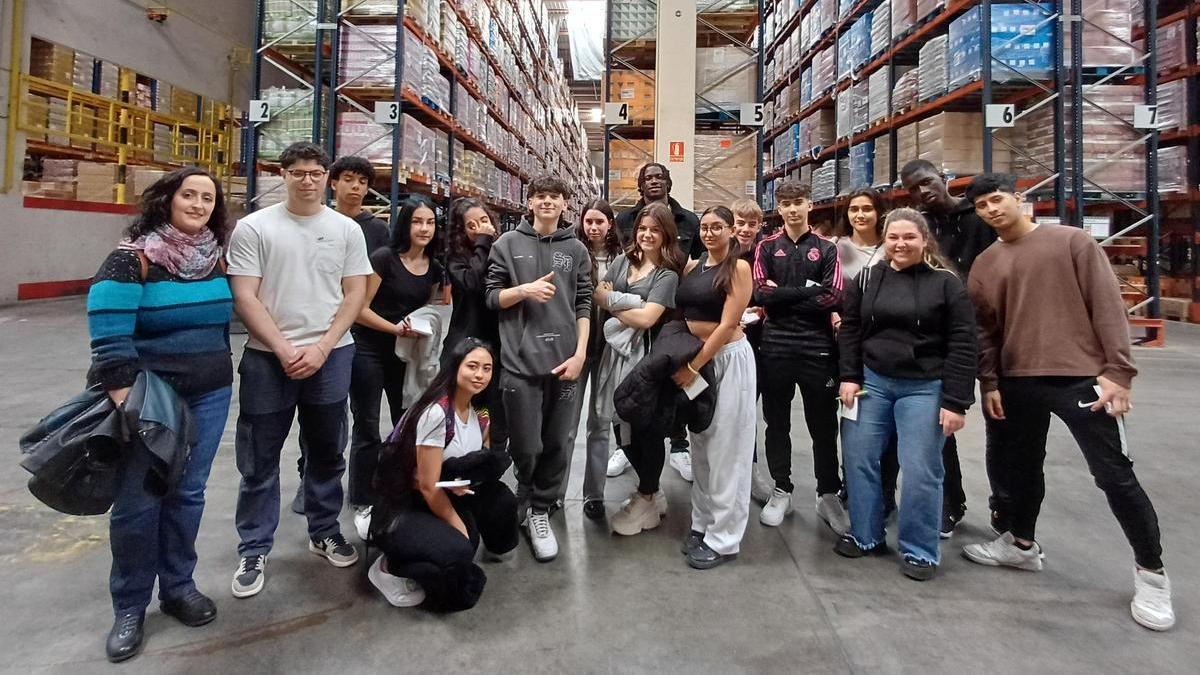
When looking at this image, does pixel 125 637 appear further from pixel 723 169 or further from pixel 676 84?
pixel 723 169

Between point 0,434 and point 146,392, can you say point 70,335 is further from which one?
point 146,392

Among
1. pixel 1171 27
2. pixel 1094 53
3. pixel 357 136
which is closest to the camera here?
pixel 1094 53

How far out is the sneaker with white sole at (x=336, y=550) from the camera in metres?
2.48

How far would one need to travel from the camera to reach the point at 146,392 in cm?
178

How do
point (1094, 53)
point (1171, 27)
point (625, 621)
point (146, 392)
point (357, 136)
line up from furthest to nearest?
point (1171, 27)
point (357, 136)
point (1094, 53)
point (625, 621)
point (146, 392)

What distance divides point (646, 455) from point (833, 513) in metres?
0.94

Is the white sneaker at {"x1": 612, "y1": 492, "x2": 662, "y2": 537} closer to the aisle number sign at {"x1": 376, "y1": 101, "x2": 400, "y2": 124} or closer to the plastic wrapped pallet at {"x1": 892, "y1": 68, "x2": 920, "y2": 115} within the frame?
the aisle number sign at {"x1": 376, "y1": 101, "x2": 400, "y2": 124}

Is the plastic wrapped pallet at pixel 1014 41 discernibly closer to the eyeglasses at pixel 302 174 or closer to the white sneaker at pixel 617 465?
the white sneaker at pixel 617 465

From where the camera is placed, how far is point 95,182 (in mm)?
10297

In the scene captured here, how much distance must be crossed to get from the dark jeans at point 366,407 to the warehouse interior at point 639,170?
28cm

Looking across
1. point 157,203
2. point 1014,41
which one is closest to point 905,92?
point 1014,41

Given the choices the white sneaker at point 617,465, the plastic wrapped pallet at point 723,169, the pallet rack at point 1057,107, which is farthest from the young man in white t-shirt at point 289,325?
the pallet rack at point 1057,107

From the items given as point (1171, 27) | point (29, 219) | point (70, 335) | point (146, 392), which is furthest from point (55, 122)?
point (1171, 27)

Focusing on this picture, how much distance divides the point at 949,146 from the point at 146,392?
24.4 ft
